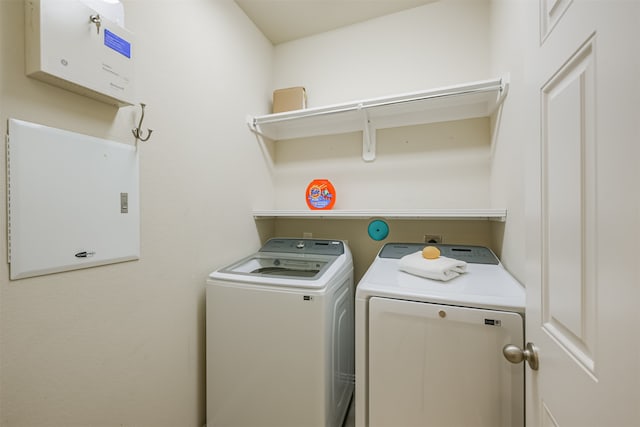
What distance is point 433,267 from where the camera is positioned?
1316 millimetres

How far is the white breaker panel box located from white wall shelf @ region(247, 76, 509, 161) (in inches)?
39.9

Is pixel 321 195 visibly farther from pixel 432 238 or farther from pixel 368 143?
pixel 432 238

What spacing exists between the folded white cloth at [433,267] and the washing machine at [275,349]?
42 centimetres

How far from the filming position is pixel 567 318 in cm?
60

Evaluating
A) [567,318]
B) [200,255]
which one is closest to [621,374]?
[567,318]

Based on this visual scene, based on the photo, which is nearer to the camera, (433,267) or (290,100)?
(433,267)

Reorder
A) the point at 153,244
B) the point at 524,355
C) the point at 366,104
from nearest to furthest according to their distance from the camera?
1. the point at 524,355
2. the point at 153,244
3. the point at 366,104

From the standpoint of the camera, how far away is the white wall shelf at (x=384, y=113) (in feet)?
5.24

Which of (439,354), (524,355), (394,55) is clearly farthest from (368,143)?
(524,355)

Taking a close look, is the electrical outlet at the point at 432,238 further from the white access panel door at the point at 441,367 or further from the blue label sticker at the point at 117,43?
the blue label sticker at the point at 117,43

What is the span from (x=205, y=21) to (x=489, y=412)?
2.44 meters

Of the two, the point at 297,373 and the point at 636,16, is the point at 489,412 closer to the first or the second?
the point at 297,373

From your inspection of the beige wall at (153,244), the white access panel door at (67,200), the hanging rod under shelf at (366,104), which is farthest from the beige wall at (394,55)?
the white access panel door at (67,200)

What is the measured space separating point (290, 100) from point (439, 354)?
195 cm
